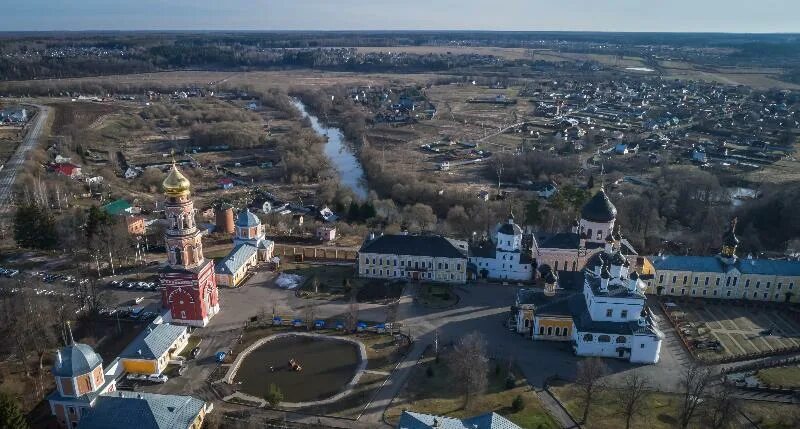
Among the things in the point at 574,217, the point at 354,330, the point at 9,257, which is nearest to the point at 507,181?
the point at 574,217

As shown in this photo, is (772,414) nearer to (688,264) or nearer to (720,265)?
(688,264)

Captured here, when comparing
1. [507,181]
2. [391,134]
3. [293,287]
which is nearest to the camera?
[293,287]

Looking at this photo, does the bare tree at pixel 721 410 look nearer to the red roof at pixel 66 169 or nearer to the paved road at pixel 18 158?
the paved road at pixel 18 158

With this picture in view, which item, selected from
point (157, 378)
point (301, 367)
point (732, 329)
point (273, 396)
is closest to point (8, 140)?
point (157, 378)

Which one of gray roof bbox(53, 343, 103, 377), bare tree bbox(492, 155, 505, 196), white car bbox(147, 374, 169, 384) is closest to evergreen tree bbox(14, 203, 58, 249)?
white car bbox(147, 374, 169, 384)

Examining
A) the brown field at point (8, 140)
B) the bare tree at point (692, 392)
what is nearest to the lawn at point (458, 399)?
the bare tree at point (692, 392)

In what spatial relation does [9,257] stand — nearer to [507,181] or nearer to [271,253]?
[271,253]

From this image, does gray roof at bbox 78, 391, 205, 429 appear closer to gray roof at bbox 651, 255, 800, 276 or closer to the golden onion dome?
the golden onion dome
